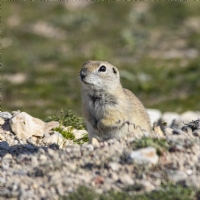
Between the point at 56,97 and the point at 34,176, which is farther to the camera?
the point at 56,97

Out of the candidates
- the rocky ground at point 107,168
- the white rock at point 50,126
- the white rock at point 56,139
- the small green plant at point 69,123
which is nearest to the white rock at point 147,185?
the rocky ground at point 107,168

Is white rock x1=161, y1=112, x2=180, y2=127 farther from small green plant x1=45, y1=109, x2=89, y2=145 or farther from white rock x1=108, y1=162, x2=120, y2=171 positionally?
white rock x1=108, y1=162, x2=120, y2=171

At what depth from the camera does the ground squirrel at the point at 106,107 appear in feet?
25.0

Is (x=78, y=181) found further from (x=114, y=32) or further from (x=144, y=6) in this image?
(x=144, y=6)

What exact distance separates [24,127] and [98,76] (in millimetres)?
1702

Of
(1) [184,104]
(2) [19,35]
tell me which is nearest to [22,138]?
(1) [184,104]

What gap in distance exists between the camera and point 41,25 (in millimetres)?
30078

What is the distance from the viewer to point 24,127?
882 centimetres

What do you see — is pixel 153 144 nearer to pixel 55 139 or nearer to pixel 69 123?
pixel 55 139

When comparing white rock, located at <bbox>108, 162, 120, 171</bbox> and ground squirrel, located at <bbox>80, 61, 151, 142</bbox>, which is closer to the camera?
white rock, located at <bbox>108, 162, 120, 171</bbox>

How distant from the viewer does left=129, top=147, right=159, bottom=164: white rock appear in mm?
6168

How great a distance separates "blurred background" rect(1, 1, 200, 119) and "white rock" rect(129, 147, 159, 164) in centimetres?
833

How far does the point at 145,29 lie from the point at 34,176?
884 inches

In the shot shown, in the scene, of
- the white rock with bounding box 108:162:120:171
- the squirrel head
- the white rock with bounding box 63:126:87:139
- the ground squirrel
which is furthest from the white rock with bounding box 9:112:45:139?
the white rock with bounding box 108:162:120:171
